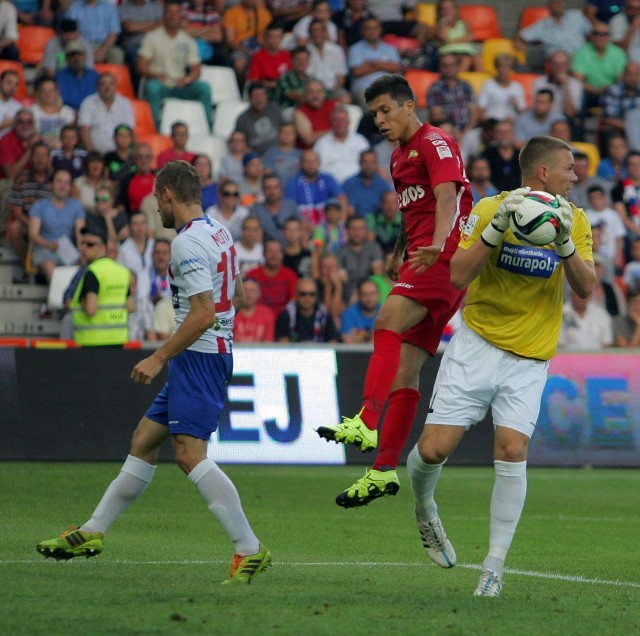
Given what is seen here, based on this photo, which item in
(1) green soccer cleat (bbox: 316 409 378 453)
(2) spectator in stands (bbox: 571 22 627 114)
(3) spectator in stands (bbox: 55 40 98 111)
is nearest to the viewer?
(1) green soccer cleat (bbox: 316 409 378 453)

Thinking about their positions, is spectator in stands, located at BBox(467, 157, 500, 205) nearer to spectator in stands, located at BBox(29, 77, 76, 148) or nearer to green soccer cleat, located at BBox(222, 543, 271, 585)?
spectator in stands, located at BBox(29, 77, 76, 148)

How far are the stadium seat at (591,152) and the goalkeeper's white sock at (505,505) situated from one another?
14.6 m

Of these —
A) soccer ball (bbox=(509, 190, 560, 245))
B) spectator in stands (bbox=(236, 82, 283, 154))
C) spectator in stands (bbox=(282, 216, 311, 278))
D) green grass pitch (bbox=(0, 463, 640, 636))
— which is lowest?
green grass pitch (bbox=(0, 463, 640, 636))

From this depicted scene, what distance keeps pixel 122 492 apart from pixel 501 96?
48.3 feet

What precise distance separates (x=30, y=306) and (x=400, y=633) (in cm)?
1180

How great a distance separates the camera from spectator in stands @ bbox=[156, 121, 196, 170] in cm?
1816

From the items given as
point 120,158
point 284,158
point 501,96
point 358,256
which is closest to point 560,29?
point 501,96

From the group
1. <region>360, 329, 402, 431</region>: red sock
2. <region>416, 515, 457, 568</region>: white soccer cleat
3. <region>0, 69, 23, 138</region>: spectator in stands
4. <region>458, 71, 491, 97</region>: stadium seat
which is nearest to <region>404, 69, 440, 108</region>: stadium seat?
<region>458, 71, 491, 97</region>: stadium seat

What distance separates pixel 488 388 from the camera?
730 cm

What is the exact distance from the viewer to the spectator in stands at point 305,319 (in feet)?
55.1

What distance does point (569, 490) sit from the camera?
1410 centimetres

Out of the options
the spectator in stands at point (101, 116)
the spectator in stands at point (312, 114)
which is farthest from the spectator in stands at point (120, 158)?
the spectator in stands at point (312, 114)

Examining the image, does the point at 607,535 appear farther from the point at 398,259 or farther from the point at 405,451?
the point at 405,451

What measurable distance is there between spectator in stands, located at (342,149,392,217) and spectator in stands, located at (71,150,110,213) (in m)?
3.40
